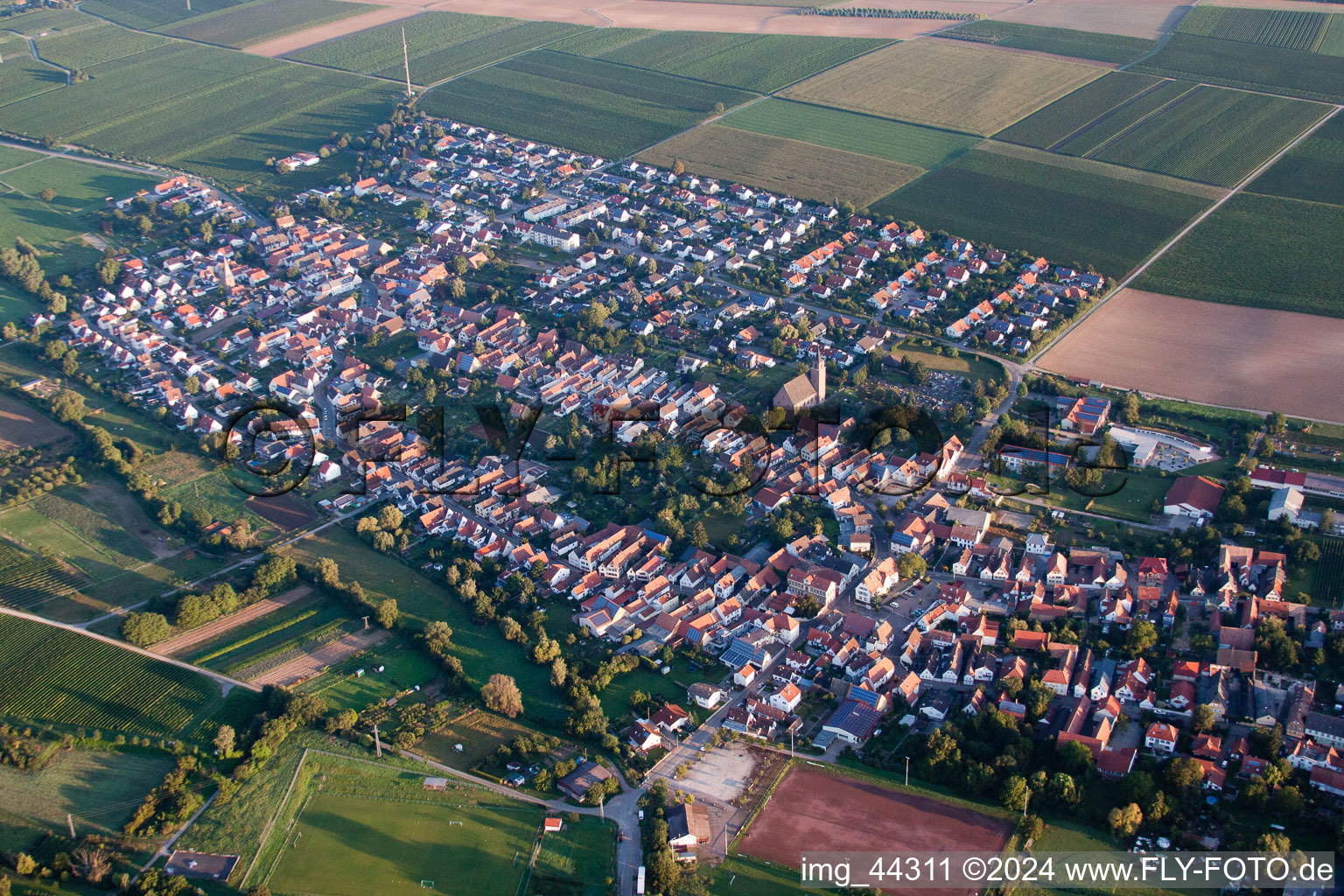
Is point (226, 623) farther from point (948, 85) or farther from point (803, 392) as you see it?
point (948, 85)

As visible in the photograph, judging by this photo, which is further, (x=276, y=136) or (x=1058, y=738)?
(x=276, y=136)

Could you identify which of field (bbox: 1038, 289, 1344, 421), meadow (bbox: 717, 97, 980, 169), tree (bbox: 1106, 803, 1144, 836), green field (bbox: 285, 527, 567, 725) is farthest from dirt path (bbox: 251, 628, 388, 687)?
meadow (bbox: 717, 97, 980, 169)

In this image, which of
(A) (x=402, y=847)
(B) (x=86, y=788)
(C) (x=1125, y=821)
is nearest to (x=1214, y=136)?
(C) (x=1125, y=821)

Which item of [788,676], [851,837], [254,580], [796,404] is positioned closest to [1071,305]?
[796,404]

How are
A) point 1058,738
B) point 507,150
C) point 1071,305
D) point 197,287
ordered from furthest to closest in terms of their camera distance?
1. point 507,150
2. point 197,287
3. point 1071,305
4. point 1058,738

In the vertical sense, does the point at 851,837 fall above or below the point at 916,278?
below

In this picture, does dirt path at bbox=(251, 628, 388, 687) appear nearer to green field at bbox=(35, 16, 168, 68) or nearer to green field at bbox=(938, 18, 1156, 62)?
green field at bbox=(35, 16, 168, 68)

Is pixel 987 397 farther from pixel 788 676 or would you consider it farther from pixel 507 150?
pixel 507 150

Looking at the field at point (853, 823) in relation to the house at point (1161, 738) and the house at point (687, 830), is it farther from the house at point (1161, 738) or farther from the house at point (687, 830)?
the house at point (1161, 738)
